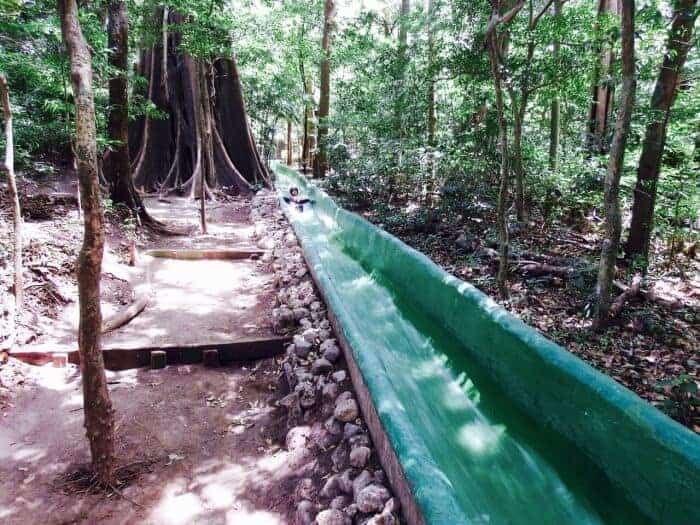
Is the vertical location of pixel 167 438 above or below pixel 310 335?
below

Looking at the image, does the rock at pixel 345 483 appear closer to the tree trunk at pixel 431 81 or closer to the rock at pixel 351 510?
the rock at pixel 351 510

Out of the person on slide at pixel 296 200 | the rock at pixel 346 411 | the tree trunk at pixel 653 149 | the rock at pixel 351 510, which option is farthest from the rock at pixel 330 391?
the person on slide at pixel 296 200

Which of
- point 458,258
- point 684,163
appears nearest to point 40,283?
point 458,258

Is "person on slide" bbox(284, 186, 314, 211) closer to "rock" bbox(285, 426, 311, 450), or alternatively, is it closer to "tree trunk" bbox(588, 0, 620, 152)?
"tree trunk" bbox(588, 0, 620, 152)

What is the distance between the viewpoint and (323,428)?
3.39 m

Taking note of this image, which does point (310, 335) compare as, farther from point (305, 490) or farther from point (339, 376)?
point (305, 490)

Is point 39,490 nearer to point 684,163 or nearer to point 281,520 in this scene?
point 281,520

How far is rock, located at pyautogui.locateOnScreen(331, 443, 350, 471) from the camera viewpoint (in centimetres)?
300

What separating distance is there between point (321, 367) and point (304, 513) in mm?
1552

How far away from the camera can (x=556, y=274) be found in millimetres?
5797

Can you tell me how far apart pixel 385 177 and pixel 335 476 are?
8.08 meters

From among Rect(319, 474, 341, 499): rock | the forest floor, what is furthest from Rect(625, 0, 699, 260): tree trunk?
Rect(319, 474, 341, 499): rock

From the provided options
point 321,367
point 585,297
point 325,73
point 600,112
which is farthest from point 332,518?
point 325,73

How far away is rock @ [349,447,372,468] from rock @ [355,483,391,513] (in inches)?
12.1
